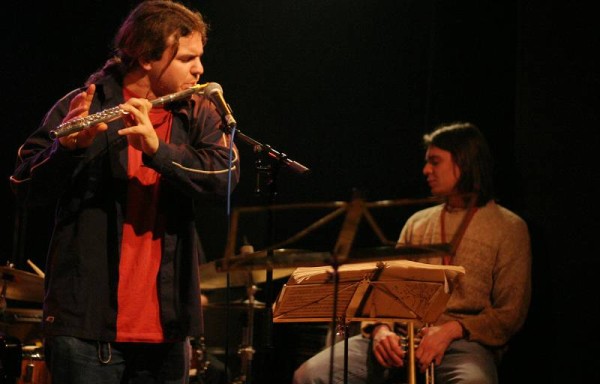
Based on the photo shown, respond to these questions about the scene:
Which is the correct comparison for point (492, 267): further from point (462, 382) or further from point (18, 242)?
point (18, 242)

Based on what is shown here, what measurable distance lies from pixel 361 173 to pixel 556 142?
5.05ft

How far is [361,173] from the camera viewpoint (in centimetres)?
497

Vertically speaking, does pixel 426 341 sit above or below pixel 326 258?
below

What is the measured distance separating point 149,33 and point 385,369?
6.98 ft

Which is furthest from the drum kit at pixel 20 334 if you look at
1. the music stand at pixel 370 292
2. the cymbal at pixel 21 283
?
the music stand at pixel 370 292

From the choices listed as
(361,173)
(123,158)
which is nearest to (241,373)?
(361,173)

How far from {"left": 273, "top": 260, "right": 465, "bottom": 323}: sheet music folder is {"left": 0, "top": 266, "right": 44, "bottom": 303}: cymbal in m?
1.65

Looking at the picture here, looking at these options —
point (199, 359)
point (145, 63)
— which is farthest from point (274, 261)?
point (199, 359)

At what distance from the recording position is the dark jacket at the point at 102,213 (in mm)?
2145

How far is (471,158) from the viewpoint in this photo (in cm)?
395

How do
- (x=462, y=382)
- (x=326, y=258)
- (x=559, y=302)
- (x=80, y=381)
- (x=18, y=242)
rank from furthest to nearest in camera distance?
(x=18, y=242), (x=559, y=302), (x=462, y=382), (x=80, y=381), (x=326, y=258)

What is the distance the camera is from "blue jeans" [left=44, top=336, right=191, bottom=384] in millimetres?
2098

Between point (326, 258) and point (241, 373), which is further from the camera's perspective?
point (241, 373)

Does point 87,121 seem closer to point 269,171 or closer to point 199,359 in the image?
point 269,171
